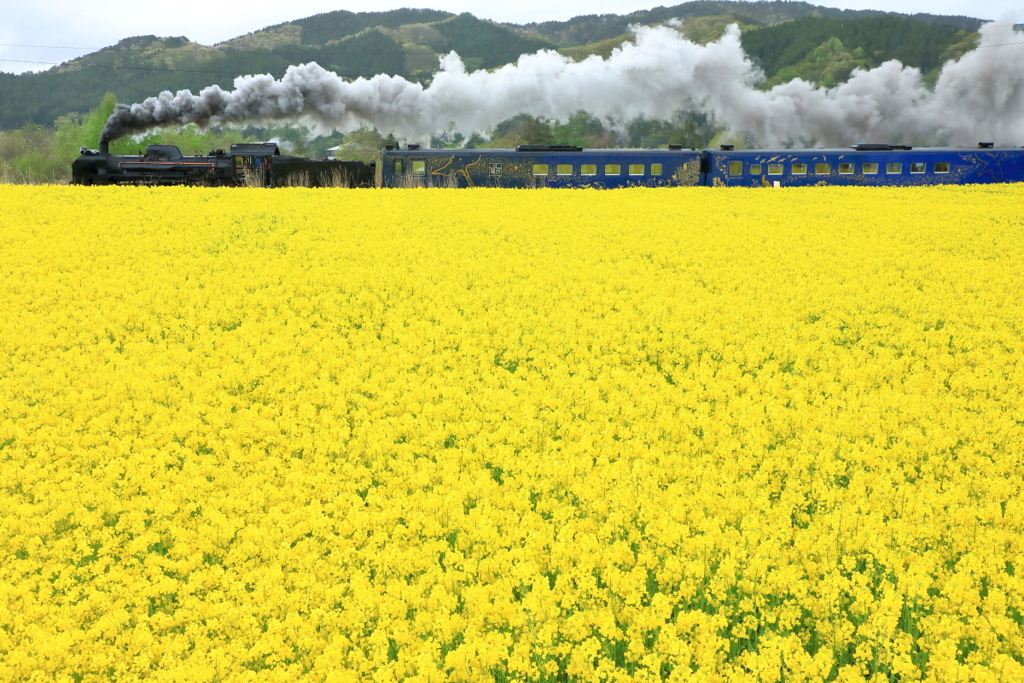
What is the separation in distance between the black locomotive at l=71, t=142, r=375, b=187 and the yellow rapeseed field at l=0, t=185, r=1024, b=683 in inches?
957

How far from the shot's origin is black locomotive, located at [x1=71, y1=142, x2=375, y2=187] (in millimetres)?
42469

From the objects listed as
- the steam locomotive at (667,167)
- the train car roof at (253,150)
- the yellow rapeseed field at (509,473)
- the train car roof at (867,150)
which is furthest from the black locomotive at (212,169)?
the yellow rapeseed field at (509,473)

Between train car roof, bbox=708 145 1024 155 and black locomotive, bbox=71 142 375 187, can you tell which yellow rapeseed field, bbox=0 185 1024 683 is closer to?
black locomotive, bbox=71 142 375 187

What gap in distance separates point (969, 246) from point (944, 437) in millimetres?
15670

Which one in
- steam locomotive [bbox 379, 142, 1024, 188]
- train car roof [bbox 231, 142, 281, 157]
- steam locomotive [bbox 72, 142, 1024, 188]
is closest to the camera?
steam locomotive [bbox 72, 142, 1024, 188]

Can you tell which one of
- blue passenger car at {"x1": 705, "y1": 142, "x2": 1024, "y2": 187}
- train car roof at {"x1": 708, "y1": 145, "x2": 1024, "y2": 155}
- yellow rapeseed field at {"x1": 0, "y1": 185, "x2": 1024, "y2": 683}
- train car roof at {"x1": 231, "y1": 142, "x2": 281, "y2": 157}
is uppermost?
train car roof at {"x1": 231, "y1": 142, "x2": 281, "y2": 157}

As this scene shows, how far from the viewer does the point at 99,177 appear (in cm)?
4312

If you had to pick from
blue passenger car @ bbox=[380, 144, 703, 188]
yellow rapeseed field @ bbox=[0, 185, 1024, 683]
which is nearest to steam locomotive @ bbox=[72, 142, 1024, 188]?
blue passenger car @ bbox=[380, 144, 703, 188]

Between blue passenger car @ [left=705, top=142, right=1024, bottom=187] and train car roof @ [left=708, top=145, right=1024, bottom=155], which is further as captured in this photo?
train car roof @ [left=708, top=145, right=1024, bottom=155]

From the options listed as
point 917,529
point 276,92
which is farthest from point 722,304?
point 276,92

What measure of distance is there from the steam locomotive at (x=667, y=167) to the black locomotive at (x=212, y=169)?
401 centimetres

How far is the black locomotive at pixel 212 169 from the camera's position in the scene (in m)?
42.5

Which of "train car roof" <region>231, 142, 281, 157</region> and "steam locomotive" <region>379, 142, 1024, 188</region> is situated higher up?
"train car roof" <region>231, 142, 281, 157</region>

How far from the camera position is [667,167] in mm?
44406
